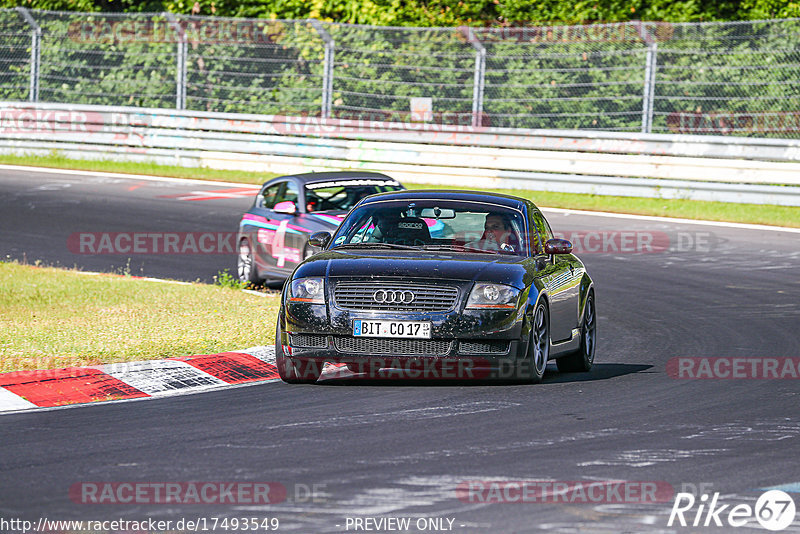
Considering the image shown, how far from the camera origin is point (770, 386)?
1028 centimetres

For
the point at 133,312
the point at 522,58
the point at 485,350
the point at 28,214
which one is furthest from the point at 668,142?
the point at 485,350

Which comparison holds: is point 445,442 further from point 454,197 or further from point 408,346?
point 454,197

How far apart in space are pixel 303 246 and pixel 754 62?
37.1ft

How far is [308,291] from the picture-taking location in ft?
32.6

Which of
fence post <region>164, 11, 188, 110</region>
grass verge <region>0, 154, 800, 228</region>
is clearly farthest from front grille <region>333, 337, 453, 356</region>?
fence post <region>164, 11, 188, 110</region>

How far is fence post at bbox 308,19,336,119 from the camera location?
28.0m

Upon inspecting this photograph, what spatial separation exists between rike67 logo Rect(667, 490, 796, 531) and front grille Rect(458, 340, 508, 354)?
10.5ft

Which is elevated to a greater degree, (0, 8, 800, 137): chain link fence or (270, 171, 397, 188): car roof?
(0, 8, 800, 137): chain link fence

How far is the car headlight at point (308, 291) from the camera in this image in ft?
32.3

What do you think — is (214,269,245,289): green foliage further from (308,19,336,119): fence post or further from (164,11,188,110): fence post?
(164,11,188,110): fence post

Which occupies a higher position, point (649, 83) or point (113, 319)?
point (649, 83)

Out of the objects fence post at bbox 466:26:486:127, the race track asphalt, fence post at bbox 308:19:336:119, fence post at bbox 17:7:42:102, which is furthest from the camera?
fence post at bbox 17:7:42:102

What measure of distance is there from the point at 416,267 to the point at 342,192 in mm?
7352

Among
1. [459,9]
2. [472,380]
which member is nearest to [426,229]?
[472,380]
